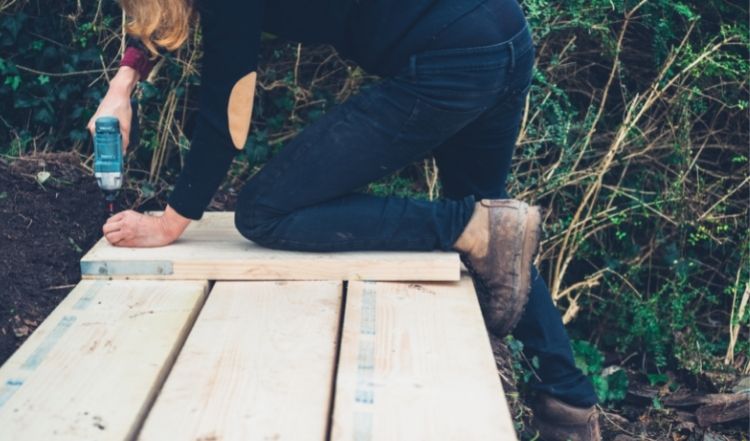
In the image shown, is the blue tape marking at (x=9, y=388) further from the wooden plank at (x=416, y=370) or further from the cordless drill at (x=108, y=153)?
the cordless drill at (x=108, y=153)

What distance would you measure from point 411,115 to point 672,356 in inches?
81.1

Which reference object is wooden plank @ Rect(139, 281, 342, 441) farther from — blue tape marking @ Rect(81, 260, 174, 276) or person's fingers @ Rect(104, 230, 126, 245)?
person's fingers @ Rect(104, 230, 126, 245)

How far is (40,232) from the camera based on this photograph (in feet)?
10.4

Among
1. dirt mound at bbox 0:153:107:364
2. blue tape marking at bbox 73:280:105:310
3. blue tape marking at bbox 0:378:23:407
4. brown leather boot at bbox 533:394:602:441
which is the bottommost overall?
brown leather boot at bbox 533:394:602:441

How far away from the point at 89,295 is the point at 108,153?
529mm

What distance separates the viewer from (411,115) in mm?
2535

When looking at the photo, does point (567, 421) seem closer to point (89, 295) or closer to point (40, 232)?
point (89, 295)

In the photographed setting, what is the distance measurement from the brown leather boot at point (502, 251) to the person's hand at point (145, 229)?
81cm

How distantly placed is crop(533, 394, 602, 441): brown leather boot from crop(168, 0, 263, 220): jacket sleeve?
4.06ft

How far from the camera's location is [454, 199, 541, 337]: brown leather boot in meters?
2.63

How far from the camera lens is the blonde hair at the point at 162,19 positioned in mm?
2357

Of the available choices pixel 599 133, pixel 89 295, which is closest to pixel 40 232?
pixel 89 295

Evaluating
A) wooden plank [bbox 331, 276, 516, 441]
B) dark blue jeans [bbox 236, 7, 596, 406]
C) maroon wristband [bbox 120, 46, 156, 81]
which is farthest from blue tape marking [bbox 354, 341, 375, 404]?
maroon wristband [bbox 120, 46, 156, 81]

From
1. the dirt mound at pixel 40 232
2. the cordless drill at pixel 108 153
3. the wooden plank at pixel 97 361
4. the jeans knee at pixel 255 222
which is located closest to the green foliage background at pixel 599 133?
the dirt mound at pixel 40 232
